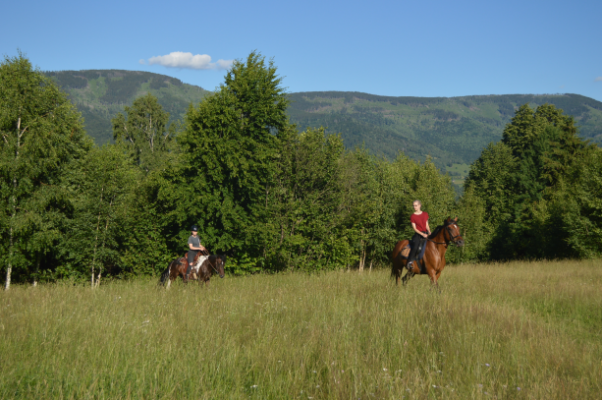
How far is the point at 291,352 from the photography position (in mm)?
4961

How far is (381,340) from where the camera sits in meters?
5.27

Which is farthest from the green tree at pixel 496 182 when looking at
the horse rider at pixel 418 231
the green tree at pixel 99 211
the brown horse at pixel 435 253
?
the green tree at pixel 99 211

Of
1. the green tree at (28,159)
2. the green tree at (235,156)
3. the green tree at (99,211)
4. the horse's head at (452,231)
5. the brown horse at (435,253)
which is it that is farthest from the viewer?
the green tree at (99,211)

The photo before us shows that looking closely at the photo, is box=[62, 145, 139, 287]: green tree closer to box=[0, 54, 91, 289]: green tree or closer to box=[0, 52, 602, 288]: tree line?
box=[0, 52, 602, 288]: tree line

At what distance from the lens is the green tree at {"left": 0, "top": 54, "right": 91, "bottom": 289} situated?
838 inches

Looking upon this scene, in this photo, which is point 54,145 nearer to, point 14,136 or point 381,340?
point 14,136

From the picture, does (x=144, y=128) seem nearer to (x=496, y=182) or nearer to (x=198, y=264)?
(x=198, y=264)

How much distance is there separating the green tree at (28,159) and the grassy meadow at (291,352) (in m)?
17.0

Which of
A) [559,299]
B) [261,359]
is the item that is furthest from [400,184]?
[261,359]

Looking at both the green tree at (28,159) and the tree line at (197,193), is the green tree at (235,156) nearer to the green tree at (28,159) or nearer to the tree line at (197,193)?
the tree line at (197,193)

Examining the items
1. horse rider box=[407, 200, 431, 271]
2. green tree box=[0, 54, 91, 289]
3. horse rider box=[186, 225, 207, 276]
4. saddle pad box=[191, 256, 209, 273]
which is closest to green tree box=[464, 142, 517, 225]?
horse rider box=[407, 200, 431, 271]

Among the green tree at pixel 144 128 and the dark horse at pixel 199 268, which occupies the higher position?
the green tree at pixel 144 128

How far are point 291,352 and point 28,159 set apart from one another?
23256 mm

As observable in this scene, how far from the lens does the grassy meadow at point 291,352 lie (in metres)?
3.99
